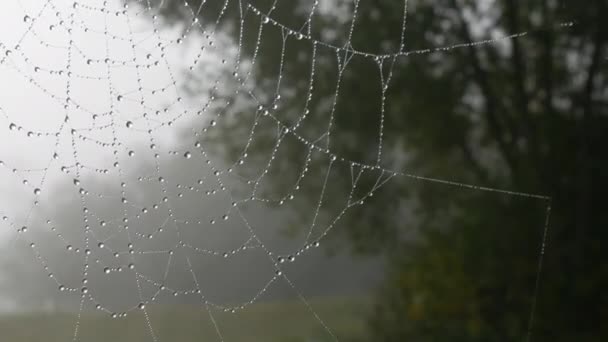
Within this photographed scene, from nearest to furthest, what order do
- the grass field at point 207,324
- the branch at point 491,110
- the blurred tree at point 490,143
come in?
1. the grass field at point 207,324
2. the blurred tree at point 490,143
3. the branch at point 491,110

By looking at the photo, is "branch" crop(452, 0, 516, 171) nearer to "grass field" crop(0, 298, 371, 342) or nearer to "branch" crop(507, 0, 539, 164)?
"branch" crop(507, 0, 539, 164)

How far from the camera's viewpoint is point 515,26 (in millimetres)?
4039

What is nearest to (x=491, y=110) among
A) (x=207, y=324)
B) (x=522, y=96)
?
(x=522, y=96)

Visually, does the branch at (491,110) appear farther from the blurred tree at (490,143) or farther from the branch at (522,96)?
the branch at (522,96)

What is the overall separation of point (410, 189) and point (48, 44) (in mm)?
3332

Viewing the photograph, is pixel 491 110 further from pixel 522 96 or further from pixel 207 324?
pixel 207 324

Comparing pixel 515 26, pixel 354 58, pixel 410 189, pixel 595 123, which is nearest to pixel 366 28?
pixel 354 58

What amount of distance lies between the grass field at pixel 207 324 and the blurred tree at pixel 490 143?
72 centimetres

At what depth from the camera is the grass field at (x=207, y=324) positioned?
3408 millimetres

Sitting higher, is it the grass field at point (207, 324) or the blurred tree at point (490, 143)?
the blurred tree at point (490, 143)

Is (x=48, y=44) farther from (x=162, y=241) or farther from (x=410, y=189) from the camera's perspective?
(x=410, y=189)

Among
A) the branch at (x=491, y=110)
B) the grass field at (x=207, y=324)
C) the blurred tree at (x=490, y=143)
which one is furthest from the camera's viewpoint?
the branch at (x=491, y=110)

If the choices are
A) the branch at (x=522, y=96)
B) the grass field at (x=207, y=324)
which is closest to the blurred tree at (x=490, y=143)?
the branch at (x=522, y=96)

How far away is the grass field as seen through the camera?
3.41 meters
